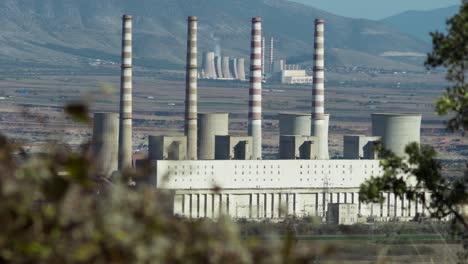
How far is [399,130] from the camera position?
61.9 m

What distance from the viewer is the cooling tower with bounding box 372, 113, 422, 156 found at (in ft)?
202

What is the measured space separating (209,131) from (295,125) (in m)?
6.88

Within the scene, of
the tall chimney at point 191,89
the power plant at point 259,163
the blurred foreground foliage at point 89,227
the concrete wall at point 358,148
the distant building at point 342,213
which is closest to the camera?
the blurred foreground foliage at point 89,227

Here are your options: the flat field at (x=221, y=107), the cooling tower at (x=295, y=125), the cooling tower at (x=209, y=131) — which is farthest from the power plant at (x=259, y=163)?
the flat field at (x=221, y=107)

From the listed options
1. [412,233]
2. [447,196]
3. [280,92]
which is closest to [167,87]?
[280,92]

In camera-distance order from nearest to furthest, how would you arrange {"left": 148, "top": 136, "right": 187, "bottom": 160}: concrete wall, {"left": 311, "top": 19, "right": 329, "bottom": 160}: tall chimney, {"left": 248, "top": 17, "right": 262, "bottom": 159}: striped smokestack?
1. {"left": 148, "top": 136, "right": 187, "bottom": 160}: concrete wall
2. {"left": 248, "top": 17, "right": 262, "bottom": 159}: striped smokestack
3. {"left": 311, "top": 19, "right": 329, "bottom": 160}: tall chimney

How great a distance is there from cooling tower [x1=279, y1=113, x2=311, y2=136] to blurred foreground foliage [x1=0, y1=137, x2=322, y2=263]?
6285 centimetres

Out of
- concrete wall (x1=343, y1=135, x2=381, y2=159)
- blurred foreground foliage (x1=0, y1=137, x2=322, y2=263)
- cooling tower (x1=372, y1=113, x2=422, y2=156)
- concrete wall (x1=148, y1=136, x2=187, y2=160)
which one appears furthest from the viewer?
concrete wall (x1=343, y1=135, x2=381, y2=159)

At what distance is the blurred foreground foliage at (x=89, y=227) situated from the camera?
131 inches

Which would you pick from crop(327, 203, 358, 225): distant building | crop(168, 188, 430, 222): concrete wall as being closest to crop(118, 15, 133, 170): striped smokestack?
crop(168, 188, 430, 222): concrete wall

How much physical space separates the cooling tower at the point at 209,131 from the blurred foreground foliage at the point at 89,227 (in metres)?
57.2

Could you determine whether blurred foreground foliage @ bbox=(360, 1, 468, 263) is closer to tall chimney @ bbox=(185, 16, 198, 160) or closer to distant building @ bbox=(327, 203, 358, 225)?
distant building @ bbox=(327, 203, 358, 225)

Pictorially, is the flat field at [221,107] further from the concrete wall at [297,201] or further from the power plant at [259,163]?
the concrete wall at [297,201]

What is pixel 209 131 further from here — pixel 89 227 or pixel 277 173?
pixel 89 227
